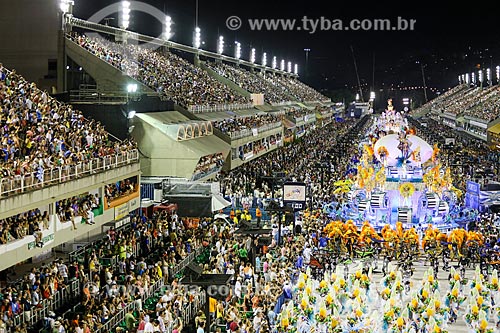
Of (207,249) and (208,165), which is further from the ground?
(208,165)

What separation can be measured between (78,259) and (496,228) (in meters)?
19.6

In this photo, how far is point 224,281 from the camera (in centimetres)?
1891

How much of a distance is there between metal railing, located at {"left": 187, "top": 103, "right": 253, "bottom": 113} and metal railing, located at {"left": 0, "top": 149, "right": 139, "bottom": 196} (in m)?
20.2

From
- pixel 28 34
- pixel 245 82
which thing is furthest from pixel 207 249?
pixel 245 82

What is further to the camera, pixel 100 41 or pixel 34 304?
pixel 100 41

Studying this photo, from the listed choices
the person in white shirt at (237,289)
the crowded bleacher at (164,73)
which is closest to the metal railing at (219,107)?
the crowded bleacher at (164,73)

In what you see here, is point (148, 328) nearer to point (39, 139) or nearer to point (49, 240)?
point (49, 240)

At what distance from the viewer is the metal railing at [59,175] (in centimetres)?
1961

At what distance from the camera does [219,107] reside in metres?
59.6

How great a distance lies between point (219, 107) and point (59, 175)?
37206mm

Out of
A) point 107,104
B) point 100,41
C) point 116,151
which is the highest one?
point 100,41

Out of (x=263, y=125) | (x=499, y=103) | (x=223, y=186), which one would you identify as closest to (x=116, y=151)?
(x=223, y=186)

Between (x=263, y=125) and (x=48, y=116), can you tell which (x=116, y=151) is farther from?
(x=263, y=125)

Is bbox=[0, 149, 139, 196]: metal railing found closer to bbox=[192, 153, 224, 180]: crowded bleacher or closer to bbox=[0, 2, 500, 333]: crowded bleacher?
bbox=[0, 2, 500, 333]: crowded bleacher
